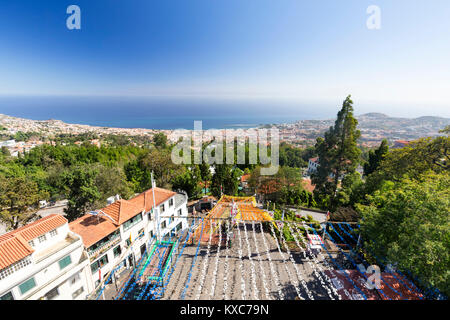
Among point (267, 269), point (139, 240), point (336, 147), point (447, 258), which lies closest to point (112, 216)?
point (139, 240)

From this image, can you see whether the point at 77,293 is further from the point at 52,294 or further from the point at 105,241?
the point at 105,241

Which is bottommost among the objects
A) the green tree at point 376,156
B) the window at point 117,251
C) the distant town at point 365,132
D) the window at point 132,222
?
the window at point 117,251

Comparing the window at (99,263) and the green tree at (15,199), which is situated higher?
the green tree at (15,199)

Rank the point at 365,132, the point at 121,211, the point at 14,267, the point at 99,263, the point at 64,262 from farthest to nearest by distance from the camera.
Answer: the point at 365,132
the point at 121,211
the point at 99,263
the point at 64,262
the point at 14,267

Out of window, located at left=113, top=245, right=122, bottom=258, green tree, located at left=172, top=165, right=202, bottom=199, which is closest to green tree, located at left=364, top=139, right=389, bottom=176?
green tree, located at left=172, top=165, right=202, bottom=199

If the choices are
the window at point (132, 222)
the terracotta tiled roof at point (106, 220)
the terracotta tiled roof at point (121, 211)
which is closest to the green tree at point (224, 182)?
the terracotta tiled roof at point (106, 220)

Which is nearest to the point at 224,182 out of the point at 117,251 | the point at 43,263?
the point at 117,251

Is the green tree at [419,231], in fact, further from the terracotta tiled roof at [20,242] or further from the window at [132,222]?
the terracotta tiled roof at [20,242]
